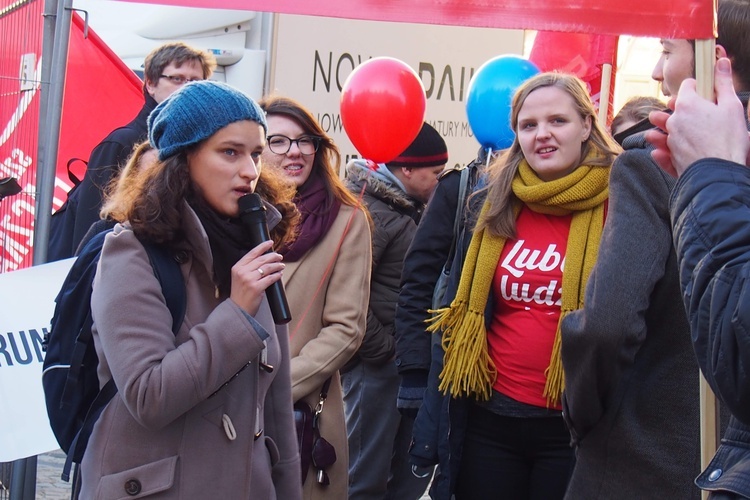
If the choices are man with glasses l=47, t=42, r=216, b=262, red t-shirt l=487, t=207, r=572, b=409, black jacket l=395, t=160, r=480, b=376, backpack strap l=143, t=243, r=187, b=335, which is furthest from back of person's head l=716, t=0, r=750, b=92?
man with glasses l=47, t=42, r=216, b=262

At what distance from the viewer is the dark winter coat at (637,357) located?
2738 millimetres

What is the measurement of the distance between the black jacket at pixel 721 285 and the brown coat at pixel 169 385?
1.17m

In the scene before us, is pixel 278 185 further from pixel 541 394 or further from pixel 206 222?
pixel 541 394

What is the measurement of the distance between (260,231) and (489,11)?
87 cm

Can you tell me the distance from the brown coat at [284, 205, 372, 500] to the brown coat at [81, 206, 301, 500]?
3.75 ft

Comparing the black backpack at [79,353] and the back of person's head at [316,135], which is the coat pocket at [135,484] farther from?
the back of person's head at [316,135]

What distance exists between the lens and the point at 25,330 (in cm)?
399

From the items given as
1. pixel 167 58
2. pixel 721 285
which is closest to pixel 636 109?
pixel 167 58

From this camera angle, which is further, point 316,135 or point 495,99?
point 495,99

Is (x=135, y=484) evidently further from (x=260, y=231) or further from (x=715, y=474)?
(x=715, y=474)

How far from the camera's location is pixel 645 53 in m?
17.0

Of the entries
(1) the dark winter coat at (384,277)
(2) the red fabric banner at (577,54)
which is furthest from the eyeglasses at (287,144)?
(2) the red fabric banner at (577,54)

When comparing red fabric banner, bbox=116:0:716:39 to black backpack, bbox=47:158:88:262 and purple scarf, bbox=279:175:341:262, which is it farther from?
black backpack, bbox=47:158:88:262

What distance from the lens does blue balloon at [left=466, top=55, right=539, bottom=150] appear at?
5273 mm
